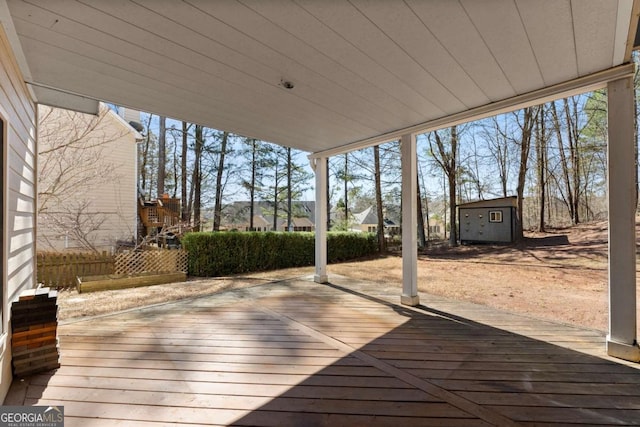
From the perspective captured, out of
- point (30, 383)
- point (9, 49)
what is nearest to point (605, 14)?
point (9, 49)

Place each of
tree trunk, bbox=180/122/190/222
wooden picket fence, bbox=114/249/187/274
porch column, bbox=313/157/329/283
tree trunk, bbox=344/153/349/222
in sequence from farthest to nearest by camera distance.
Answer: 1. tree trunk, bbox=344/153/349/222
2. tree trunk, bbox=180/122/190/222
3. wooden picket fence, bbox=114/249/187/274
4. porch column, bbox=313/157/329/283

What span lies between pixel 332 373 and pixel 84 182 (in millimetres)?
8818

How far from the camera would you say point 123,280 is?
231 inches

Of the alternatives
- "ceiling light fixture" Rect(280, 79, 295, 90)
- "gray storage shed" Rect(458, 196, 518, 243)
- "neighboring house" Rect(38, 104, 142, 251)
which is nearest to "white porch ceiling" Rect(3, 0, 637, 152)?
"ceiling light fixture" Rect(280, 79, 295, 90)

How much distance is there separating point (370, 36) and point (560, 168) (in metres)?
16.0

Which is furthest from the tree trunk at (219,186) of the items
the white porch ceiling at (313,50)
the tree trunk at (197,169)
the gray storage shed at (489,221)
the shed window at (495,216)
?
the shed window at (495,216)

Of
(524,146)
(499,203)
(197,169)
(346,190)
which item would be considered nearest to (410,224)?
(499,203)

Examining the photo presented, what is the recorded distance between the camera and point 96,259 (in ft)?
21.1

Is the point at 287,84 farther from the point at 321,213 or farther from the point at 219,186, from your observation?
the point at 219,186

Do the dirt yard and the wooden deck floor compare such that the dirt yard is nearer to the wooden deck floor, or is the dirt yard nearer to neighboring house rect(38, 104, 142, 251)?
the wooden deck floor

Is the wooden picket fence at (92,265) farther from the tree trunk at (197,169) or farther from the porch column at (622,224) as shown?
the porch column at (622,224)

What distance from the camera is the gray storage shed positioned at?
1098cm

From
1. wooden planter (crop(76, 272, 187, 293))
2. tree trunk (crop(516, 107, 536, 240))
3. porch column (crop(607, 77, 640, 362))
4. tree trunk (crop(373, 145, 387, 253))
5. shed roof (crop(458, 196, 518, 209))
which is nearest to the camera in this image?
porch column (crop(607, 77, 640, 362))

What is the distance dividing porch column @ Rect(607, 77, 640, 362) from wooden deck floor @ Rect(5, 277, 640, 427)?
0.25m
